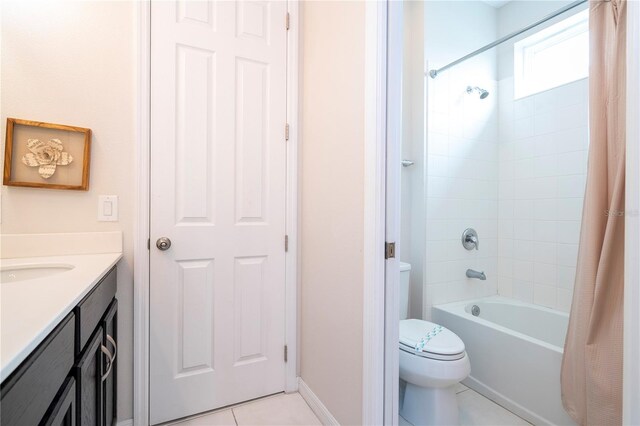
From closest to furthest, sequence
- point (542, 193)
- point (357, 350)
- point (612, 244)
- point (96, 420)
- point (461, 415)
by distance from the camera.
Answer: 1. point (96, 420)
2. point (612, 244)
3. point (357, 350)
4. point (461, 415)
5. point (542, 193)

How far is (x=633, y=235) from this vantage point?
2.19ft

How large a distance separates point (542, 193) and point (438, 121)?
0.92 meters

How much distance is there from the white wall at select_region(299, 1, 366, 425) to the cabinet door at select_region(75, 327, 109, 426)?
914 millimetres

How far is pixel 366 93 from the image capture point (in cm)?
123

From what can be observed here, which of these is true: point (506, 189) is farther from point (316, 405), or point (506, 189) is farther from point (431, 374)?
point (316, 405)

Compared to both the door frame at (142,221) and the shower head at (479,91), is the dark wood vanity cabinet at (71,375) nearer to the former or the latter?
the door frame at (142,221)

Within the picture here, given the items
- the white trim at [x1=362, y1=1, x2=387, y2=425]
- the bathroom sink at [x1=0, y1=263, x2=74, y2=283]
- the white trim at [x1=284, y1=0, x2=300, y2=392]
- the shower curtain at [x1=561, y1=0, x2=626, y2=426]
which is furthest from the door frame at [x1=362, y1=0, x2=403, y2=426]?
the bathroom sink at [x1=0, y1=263, x2=74, y2=283]

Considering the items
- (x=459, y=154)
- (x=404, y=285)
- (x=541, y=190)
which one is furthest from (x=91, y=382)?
(x=541, y=190)

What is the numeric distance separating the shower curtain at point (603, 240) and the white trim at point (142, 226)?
1.93 m

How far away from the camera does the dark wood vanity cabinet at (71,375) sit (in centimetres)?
46

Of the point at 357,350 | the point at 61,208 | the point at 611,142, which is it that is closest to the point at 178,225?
the point at 61,208

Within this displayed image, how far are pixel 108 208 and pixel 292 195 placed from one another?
898 millimetres

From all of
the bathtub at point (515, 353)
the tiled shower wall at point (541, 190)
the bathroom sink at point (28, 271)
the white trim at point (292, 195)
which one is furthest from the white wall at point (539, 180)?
the bathroom sink at point (28, 271)

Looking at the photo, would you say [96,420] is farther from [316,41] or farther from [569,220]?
[569,220]
